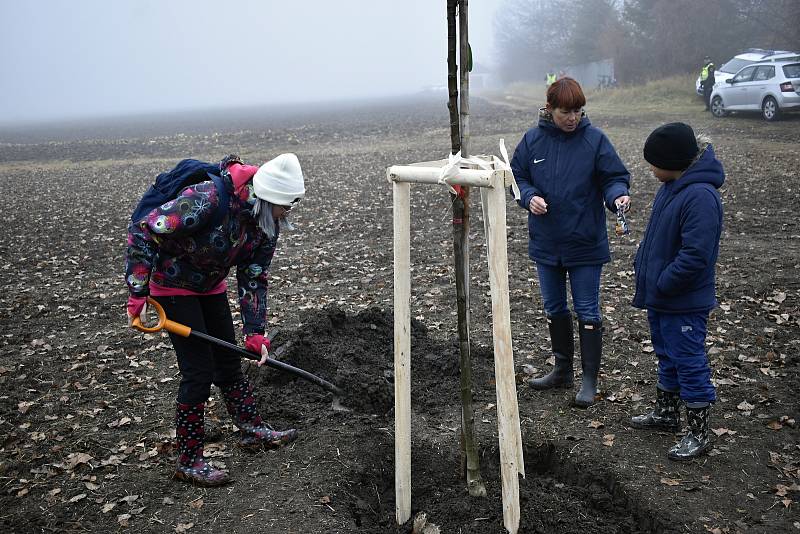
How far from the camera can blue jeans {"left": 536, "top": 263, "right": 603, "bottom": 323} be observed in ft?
15.1

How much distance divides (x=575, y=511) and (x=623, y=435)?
95 cm

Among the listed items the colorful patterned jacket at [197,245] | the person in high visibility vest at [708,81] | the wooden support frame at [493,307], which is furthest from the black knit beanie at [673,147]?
the person in high visibility vest at [708,81]

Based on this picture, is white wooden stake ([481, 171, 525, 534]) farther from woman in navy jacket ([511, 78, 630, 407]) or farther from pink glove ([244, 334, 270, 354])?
pink glove ([244, 334, 270, 354])

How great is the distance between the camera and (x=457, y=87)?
10.1ft

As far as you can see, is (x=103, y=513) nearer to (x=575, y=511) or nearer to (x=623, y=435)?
(x=575, y=511)

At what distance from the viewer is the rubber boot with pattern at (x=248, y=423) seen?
14.6 feet

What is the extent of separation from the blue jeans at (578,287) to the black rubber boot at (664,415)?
65cm

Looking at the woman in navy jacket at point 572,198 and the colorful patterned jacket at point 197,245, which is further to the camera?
the woman in navy jacket at point 572,198

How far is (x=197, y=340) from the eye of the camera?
394 cm

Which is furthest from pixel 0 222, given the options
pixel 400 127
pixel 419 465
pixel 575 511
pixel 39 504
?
pixel 400 127

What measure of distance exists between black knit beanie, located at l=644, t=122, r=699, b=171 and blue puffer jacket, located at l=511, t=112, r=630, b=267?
0.46 meters

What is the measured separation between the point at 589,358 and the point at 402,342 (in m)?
1.94

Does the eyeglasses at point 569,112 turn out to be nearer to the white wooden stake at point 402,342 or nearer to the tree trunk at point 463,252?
the tree trunk at point 463,252

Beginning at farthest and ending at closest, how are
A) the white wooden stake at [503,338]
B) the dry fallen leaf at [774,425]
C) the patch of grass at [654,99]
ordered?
the patch of grass at [654,99] < the dry fallen leaf at [774,425] < the white wooden stake at [503,338]
